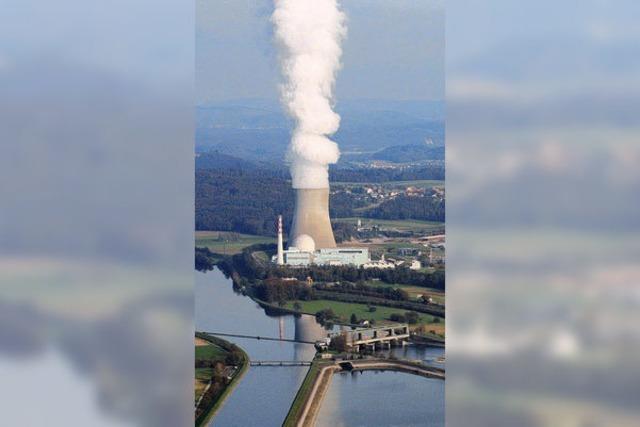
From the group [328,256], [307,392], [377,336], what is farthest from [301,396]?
[328,256]

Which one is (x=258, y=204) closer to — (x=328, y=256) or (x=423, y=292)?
(x=328, y=256)

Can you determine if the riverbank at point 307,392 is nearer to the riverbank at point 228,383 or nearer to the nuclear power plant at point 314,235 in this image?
the riverbank at point 228,383

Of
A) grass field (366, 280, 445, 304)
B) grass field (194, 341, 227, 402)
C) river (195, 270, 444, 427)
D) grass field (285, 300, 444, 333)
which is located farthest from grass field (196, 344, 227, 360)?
grass field (366, 280, 445, 304)

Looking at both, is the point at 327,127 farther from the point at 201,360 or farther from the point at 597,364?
the point at 597,364

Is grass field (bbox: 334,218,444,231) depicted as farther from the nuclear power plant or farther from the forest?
the nuclear power plant

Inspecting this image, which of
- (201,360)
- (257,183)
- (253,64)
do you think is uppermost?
(253,64)

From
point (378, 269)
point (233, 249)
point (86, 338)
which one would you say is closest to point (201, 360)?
point (233, 249)

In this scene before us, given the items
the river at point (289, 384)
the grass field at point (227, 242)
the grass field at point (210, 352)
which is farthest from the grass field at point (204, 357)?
the grass field at point (227, 242)
